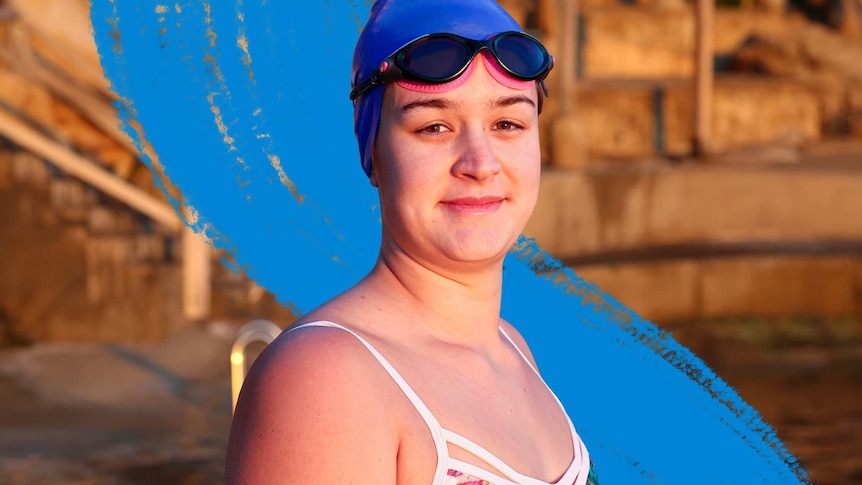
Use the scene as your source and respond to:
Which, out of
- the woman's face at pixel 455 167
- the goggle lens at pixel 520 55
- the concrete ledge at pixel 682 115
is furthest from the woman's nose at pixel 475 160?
the concrete ledge at pixel 682 115

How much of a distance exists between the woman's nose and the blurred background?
5785 mm

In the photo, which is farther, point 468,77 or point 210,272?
point 210,272

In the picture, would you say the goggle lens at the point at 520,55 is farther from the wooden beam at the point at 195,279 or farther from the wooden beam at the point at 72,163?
the wooden beam at the point at 195,279

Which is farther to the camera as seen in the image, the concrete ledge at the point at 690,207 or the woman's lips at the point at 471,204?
the concrete ledge at the point at 690,207

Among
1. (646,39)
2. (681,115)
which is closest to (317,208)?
(681,115)

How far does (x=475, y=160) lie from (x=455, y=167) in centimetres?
3

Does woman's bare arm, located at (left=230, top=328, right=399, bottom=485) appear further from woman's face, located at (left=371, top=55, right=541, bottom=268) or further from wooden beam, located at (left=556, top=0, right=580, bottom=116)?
wooden beam, located at (left=556, top=0, right=580, bottom=116)

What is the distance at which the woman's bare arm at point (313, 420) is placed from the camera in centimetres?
146

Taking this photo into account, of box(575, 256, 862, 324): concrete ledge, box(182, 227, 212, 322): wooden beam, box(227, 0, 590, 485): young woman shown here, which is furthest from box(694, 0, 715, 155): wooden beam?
box(227, 0, 590, 485): young woman

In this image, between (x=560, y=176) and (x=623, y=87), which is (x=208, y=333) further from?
(x=623, y=87)

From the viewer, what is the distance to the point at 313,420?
1.47 meters

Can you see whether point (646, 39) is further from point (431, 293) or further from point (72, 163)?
point (431, 293)

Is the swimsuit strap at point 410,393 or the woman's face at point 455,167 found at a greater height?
the woman's face at point 455,167

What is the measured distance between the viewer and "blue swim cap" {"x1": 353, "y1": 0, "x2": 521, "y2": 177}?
5.74ft
